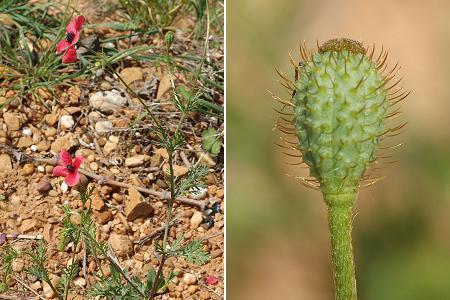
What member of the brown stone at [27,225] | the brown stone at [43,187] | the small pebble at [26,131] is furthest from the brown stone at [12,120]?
the brown stone at [27,225]

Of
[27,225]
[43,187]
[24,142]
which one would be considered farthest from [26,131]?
[27,225]

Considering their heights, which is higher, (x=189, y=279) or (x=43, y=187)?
(x=43, y=187)

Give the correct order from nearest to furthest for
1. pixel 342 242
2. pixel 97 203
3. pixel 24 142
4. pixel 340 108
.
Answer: pixel 340 108 → pixel 342 242 → pixel 97 203 → pixel 24 142

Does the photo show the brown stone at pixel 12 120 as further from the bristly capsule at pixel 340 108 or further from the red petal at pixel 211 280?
the bristly capsule at pixel 340 108

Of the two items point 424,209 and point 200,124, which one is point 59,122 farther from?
point 424,209

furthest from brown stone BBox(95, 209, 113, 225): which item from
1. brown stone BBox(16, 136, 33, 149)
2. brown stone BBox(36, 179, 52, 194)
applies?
brown stone BBox(16, 136, 33, 149)

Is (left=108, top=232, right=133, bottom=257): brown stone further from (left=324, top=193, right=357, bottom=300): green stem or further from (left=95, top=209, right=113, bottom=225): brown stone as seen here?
(left=324, top=193, right=357, bottom=300): green stem

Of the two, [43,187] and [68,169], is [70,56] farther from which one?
[43,187]

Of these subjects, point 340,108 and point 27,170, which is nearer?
point 340,108
